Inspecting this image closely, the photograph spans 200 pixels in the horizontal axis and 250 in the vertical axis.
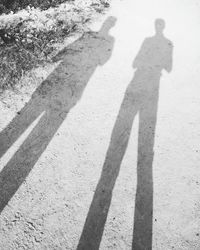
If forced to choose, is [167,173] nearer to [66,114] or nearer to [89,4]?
[66,114]

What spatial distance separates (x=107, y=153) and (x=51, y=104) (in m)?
1.90

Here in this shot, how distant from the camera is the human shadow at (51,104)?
4.23 meters

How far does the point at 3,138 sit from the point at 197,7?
924 centimetres

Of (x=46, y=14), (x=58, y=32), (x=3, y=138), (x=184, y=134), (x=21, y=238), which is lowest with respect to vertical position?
(x=21, y=238)

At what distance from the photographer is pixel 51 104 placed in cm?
542

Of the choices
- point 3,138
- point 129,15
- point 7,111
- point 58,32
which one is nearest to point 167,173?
point 3,138

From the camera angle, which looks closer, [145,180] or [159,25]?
[145,180]

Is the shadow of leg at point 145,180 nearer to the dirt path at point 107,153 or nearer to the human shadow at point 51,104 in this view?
the dirt path at point 107,153

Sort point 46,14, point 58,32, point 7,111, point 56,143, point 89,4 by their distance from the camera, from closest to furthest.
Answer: point 56,143, point 7,111, point 58,32, point 46,14, point 89,4

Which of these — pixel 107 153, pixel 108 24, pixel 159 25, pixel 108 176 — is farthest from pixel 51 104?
pixel 159 25

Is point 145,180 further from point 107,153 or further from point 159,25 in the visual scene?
point 159,25

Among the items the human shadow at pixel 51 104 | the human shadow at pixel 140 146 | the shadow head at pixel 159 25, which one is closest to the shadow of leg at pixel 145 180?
the human shadow at pixel 140 146

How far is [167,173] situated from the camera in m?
4.32

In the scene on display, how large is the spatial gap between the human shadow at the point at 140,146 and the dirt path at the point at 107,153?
2cm
